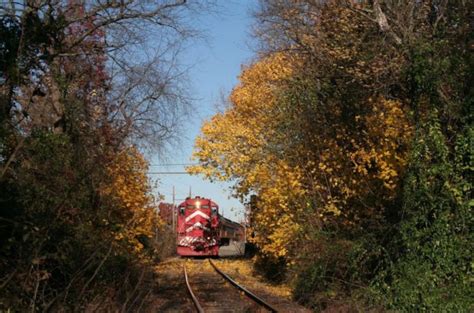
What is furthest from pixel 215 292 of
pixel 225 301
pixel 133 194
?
pixel 133 194

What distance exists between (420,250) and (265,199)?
7966 millimetres

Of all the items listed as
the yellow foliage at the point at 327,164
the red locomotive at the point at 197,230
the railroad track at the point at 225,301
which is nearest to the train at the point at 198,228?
the red locomotive at the point at 197,230

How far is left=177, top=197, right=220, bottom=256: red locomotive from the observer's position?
36.1 meters

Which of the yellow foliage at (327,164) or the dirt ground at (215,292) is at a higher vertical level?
the yellow foliage at (327,164)

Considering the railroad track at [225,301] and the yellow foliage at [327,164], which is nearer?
the yellow foliage at [327,164]

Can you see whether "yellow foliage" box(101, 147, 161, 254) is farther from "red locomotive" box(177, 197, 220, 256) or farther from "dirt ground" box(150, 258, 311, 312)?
"red locomotive" box(177, 197, 220, 256)

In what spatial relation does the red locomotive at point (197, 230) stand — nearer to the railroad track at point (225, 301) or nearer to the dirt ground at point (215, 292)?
the dirt ground at point (215, 292)

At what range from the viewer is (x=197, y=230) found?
1419 inches

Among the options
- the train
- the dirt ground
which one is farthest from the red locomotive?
the dirt ground

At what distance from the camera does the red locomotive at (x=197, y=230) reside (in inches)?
1420

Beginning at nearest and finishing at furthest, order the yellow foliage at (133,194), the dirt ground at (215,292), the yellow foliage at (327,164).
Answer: the yellow foliage at (327,164) < the dirt ground at (215,292) < the yellow foliage at (133,194)

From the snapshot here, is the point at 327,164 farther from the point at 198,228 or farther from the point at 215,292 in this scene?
the point at 198,228

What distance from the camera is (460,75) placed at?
42.0 ft

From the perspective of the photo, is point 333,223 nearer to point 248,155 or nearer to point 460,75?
point 460,75
